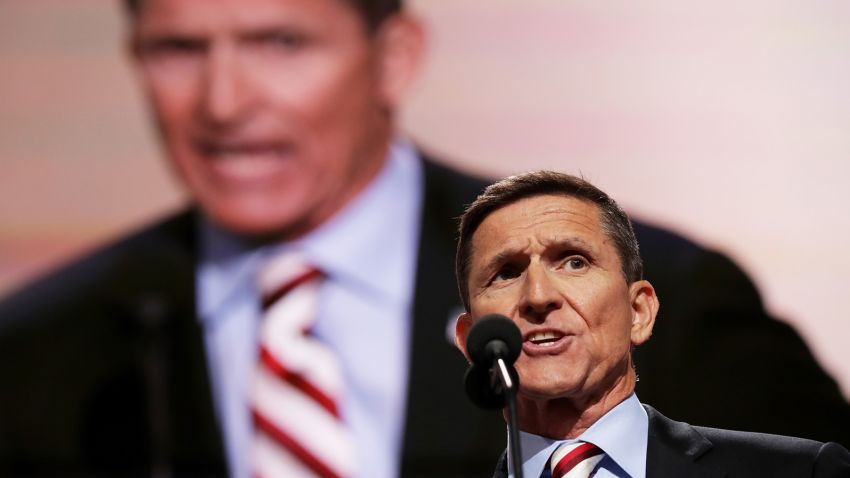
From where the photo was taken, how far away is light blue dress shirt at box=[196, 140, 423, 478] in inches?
139

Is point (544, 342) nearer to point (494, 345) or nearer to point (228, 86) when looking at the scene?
point (494, 345)

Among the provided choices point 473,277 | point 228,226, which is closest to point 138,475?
point 228,226

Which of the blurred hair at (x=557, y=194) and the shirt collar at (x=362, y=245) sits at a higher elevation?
the blurred hair at (x=557, y=194)

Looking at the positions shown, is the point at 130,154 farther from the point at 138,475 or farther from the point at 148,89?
the point at 138,475

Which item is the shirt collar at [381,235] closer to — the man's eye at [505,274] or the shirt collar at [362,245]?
the shirt collar at [362,245]

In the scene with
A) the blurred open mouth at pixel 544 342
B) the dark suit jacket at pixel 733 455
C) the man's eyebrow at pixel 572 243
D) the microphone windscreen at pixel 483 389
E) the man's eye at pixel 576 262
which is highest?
the man's eyebrow at pixel 572 243

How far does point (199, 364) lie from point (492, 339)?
2.28 metres

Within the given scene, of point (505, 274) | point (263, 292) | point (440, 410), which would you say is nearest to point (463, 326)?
point (505, 274)

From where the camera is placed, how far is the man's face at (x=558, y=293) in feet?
5.11

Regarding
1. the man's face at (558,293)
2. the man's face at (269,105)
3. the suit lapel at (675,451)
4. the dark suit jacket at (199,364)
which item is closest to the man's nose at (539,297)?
the man's face at (558,293)

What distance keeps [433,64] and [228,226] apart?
787 millimetres

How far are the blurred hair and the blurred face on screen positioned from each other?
0.04 feet

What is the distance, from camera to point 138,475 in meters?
3.52

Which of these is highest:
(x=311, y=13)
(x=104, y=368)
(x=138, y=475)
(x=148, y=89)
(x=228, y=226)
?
(x=311, y=13)
